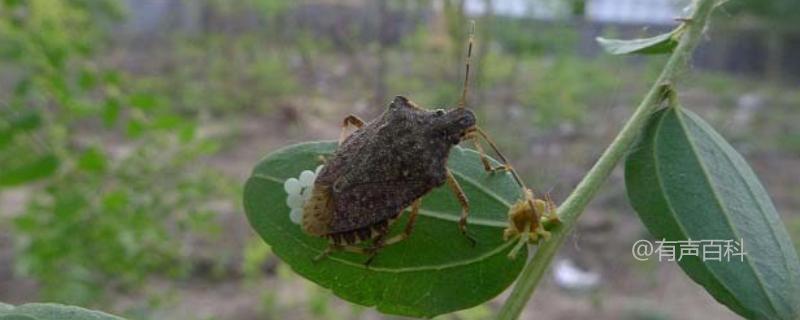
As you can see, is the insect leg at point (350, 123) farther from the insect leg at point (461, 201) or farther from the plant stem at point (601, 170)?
the plant stem at point (601, 170)

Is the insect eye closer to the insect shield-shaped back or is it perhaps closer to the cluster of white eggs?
the insect shield-shaped back

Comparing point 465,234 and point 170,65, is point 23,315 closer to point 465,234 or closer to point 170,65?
point 465,234

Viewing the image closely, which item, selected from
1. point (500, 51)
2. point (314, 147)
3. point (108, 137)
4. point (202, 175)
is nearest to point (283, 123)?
point (108, 137)

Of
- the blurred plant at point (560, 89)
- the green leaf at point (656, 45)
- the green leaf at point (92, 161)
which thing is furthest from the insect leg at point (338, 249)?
the blurred plant at point (560, 89)

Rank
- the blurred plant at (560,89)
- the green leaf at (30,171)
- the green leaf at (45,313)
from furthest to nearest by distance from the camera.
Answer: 1. the blurred plant at (560,89)
2. the green leaf at (30,171)
3. the green leaf at (45,313)

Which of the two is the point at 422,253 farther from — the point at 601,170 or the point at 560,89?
the point at 560,89

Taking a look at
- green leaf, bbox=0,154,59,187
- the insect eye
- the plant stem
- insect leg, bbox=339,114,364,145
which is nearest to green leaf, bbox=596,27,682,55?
the plant stem
